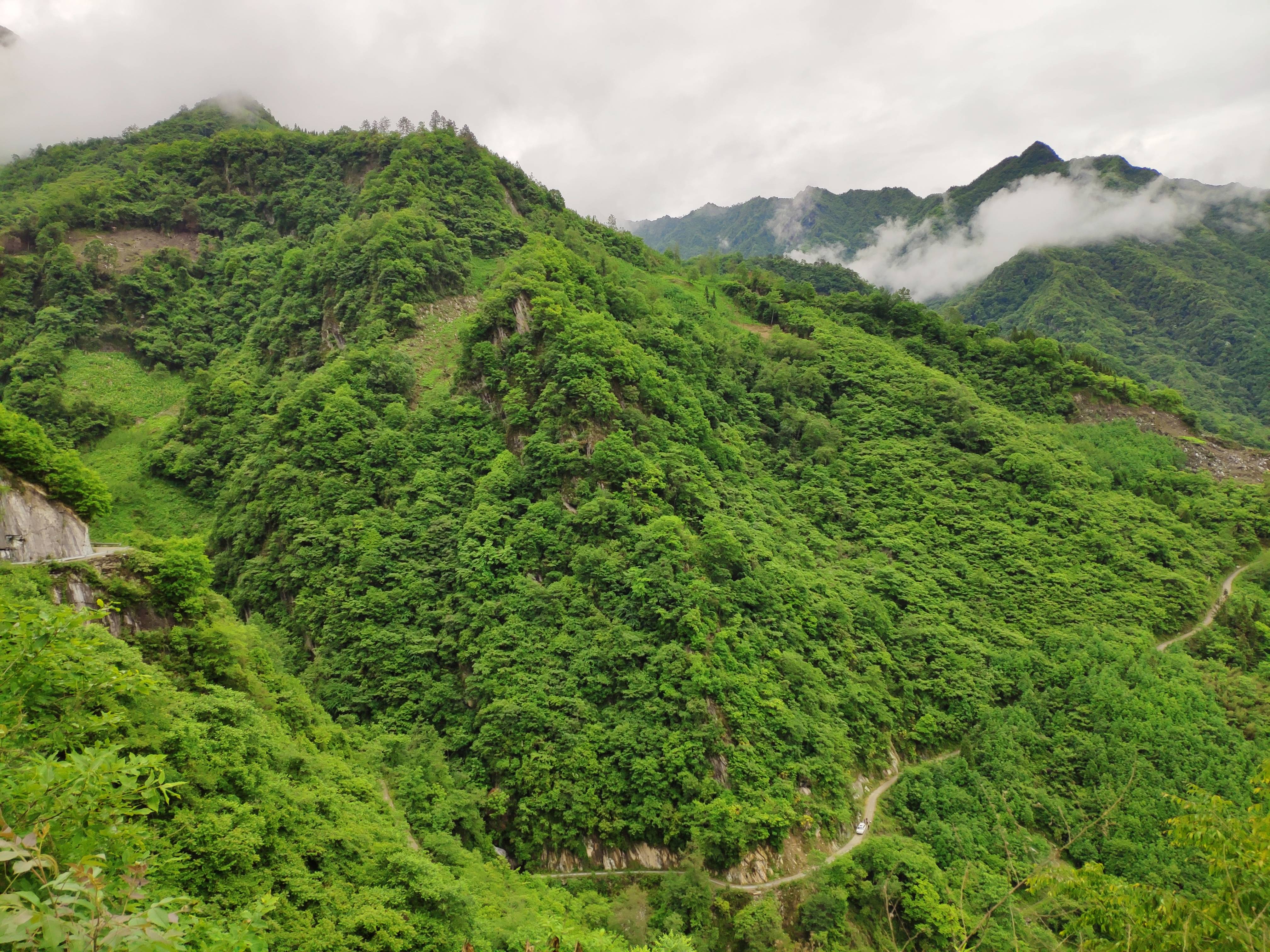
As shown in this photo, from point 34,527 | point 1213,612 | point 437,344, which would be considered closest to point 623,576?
point 34,527

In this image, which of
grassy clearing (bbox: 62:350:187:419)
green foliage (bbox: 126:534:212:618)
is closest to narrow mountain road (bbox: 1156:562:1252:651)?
green foliage (bbox: 126:534:212:618)

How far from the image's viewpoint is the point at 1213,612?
4188 centimetres

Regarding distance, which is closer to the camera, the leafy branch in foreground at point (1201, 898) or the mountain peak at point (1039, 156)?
the leafy branch in foreground at point (1201, 898)

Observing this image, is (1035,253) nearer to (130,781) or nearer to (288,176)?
(288,176)

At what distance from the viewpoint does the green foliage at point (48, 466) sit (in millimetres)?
20078

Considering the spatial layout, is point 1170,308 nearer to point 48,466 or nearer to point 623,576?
point 623,576

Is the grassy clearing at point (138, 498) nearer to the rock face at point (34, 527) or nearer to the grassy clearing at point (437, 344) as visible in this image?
the grassy clearing at point (437, 344)

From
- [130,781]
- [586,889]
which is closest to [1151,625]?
[586,889]

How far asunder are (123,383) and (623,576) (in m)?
52.3

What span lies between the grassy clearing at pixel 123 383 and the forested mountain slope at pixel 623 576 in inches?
47.3

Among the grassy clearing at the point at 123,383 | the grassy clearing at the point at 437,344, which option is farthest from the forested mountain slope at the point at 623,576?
the grassy clearing at the point at 123,383

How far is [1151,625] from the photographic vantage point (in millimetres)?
40188

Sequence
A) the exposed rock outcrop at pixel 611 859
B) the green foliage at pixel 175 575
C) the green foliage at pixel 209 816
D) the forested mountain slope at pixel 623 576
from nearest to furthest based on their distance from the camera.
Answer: the green foliage at pixel 209 816
the green foliage at pixel 175 575
the forested mountain slope at pixel 623 576
the exposed rock outcrop at pixel 611 859

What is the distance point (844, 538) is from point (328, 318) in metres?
50.5
